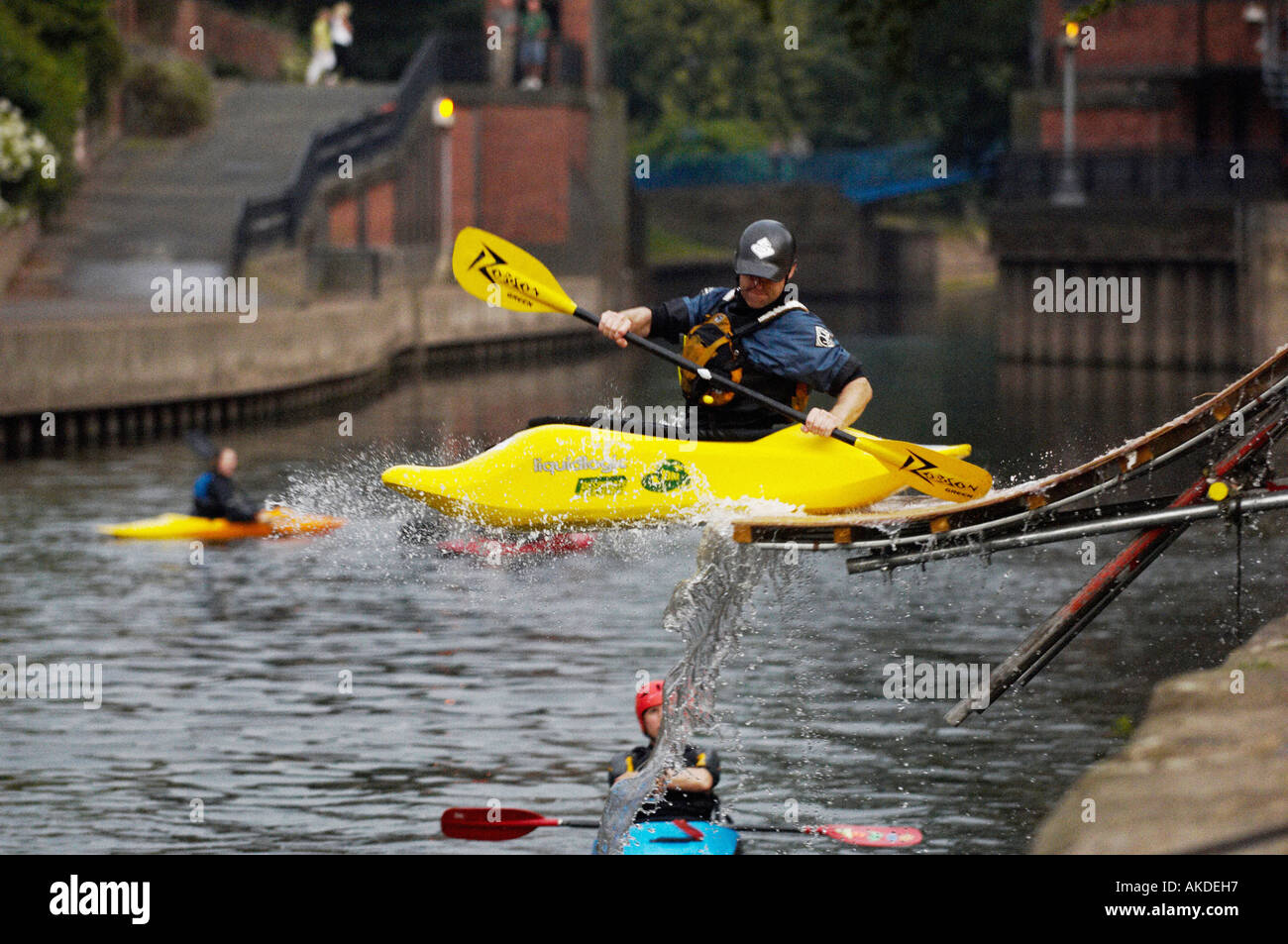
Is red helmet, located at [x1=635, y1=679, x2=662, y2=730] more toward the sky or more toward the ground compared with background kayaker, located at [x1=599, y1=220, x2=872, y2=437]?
more toward the ground

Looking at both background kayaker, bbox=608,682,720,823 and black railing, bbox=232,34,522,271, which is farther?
black railing, bbox=232,34,522,271

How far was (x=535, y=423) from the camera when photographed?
14.1 metres

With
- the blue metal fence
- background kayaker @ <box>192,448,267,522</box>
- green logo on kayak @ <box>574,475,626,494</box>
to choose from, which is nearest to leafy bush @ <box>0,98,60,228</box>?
background kayaker @ <box>192,448,267,522</box>

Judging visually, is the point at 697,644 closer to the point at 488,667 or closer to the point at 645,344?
the point at 645,344

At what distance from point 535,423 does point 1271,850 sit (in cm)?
558

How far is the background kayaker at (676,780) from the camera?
14.5m

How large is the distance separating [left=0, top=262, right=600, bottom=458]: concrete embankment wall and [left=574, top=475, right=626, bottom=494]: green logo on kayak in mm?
22597

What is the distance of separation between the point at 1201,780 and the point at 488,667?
38.5 feet

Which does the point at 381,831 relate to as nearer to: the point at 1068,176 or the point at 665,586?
Result: the point at 665,586

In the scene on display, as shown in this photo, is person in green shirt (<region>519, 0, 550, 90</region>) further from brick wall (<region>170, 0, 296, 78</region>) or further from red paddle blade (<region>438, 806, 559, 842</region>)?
red paddle blade (<region>438, 806, 559, 842</region>)

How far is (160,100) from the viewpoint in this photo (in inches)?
2190

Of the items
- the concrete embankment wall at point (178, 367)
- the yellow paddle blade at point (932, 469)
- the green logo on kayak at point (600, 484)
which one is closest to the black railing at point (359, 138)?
the concrete embankment wall at point (178, 367)

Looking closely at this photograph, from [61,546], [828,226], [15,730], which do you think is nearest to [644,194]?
[828,226]

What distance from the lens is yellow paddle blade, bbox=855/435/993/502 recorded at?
43.4 feet
